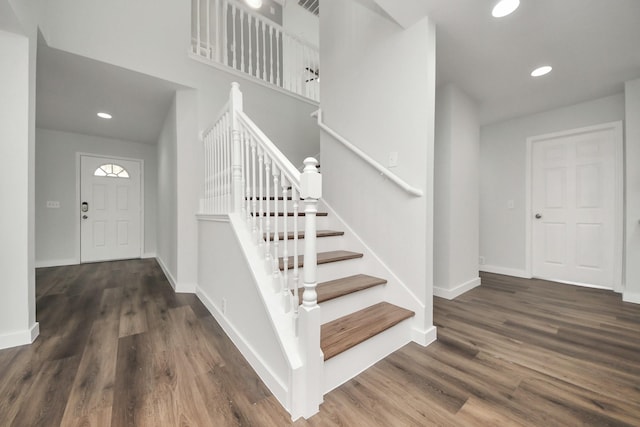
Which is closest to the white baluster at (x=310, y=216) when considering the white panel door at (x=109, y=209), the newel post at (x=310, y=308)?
the newel post at (x=310, y=308)

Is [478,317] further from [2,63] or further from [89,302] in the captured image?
[2,63]

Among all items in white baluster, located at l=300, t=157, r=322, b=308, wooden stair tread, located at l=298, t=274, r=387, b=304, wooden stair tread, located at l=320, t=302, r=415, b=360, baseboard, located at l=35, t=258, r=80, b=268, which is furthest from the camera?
baseboard, located at l=35, t=258, r=80, b=268

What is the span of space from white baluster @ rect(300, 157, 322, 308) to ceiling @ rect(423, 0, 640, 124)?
152 cm

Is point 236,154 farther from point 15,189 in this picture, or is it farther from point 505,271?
point 505,271

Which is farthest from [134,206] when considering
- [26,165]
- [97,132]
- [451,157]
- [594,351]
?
[594,351]

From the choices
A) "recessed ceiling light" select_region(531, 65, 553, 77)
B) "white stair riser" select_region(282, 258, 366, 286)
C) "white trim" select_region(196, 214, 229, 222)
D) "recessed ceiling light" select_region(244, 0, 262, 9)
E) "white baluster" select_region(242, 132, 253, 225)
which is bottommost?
"white stair riser" select_region(282, 258, 366, 286)

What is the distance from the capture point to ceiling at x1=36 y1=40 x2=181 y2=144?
7.86 ft

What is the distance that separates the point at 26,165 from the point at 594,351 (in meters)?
4.02

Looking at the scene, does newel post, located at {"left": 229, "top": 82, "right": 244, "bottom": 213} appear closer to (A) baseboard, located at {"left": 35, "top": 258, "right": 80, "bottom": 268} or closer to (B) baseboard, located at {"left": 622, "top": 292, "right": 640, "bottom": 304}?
(B) baseboard, located at {"left": 622, "top": 292, "right": 640, "bottom": 304}

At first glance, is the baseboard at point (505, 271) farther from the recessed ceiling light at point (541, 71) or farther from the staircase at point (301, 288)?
the staircase at point (301, 288)

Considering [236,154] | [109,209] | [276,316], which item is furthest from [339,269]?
[109,209]

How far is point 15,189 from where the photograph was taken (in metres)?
1.70

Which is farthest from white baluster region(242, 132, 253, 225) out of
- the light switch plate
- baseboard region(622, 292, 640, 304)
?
baseboard region(622, 292, 640, 304)

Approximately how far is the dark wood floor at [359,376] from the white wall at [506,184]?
1309 millimetres
